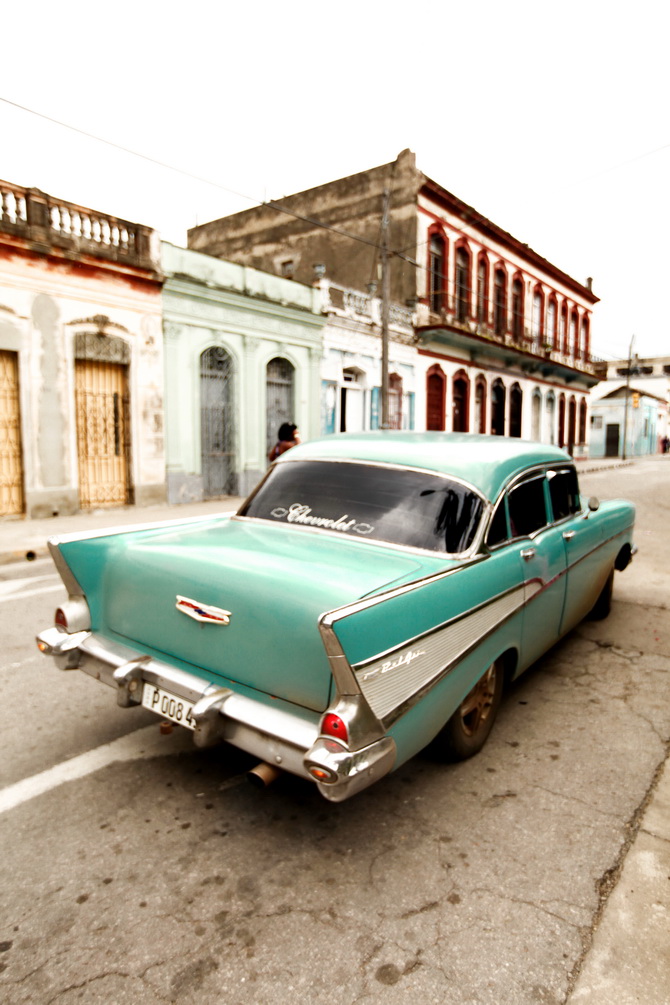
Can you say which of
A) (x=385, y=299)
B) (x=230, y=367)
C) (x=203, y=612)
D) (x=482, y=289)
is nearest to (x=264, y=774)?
(x=203, y=612)

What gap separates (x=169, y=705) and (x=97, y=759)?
0.76 metres

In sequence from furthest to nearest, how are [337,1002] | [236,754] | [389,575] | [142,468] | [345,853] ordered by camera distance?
[142,468] → [236,754] → [389,575] → [345,853] → [337,1002]

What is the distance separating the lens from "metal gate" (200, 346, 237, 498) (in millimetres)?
14456

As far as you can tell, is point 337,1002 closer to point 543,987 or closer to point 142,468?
point 543,987

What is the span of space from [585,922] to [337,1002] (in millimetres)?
911

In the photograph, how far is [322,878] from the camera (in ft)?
7.68

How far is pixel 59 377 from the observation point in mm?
11414

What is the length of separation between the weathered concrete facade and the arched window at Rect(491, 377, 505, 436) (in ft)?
42.2

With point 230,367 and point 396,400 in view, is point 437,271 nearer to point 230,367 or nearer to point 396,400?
point 396,400

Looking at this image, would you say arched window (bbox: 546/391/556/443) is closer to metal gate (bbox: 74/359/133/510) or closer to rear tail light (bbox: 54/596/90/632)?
metal gate (bbox: 74/359/133/510)

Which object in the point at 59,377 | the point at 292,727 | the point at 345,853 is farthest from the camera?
the point at 59,377

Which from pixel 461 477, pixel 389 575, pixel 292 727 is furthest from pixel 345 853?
pixel 461 477

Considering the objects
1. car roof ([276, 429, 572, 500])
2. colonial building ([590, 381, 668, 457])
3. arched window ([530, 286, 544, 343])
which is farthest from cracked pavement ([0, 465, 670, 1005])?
colonial building ([590, 381, 668, 457])

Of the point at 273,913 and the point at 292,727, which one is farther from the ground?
the point at 292,727
